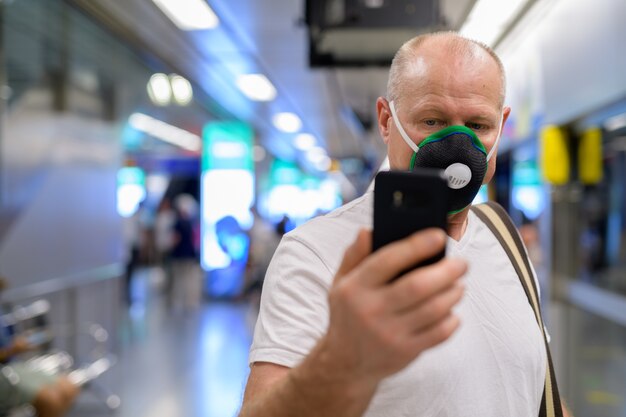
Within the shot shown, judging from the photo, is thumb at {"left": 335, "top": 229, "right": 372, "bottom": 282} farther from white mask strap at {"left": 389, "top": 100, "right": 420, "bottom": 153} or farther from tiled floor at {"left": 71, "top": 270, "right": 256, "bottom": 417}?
tiled floor at {"left": 71, "top": 270, "right": 256, "bottom": 417}

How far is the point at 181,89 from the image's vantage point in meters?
9.66

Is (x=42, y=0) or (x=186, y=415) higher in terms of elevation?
(x=42, y=0)

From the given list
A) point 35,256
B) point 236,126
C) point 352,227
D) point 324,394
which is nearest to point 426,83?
point 352,227

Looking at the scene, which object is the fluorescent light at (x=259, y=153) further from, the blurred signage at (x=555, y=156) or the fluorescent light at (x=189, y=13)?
the blurred signage at (x=555, y=156)

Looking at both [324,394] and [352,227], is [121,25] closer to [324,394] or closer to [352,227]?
[352,227]

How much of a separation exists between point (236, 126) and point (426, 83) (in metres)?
12.3

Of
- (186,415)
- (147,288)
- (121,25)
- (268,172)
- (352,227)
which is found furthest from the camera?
(268,172)

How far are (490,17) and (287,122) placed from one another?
9.40 m

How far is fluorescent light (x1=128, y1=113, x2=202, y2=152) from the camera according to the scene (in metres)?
13.5

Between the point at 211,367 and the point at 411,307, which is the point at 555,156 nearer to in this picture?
the point at 211,367

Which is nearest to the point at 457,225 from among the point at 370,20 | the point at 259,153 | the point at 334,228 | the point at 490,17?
the point at 334,228

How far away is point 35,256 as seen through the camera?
18.9 feet

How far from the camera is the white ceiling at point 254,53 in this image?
16.9 ft

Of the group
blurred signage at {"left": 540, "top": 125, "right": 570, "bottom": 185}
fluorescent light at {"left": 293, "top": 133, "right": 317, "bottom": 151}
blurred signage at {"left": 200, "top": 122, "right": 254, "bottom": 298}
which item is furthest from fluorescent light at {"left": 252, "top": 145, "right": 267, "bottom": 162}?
blurred signage at {"left": 540, "top": 125, "right": 570, "bottom": 185}
